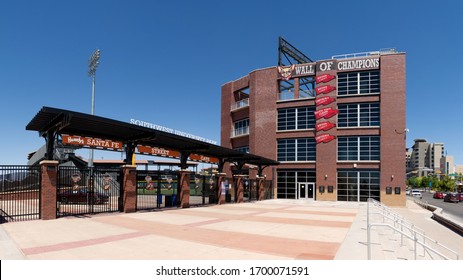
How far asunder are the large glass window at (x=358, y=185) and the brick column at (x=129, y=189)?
29.2 meters

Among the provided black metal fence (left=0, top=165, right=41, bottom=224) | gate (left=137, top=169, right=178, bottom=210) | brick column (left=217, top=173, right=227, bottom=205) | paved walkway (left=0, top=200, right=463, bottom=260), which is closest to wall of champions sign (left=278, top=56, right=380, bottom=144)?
brick column (left=217, top=173, right=227, bottom=205)

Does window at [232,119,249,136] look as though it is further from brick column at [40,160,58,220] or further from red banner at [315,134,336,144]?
brick column at [40,160,58,220]

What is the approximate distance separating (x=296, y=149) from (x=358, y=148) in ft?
25.3

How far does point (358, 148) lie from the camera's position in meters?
40.2

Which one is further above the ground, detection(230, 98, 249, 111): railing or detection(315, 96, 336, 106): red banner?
detection(230, 98, 249, 111): railing

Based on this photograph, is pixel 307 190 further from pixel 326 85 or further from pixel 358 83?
pixel 358 83

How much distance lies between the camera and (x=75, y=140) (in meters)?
32.1

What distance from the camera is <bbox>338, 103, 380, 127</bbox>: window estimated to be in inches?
1563

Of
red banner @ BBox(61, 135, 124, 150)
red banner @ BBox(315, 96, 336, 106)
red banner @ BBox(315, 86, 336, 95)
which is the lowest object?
red banner @ BBox(61, 135, 124, 150)

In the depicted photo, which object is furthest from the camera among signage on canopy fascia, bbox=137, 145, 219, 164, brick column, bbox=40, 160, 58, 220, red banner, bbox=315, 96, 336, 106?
red banner, bbox=315, 96, 336, 106

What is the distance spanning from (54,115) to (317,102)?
109 ft

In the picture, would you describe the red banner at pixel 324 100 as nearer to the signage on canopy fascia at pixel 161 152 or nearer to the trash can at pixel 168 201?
the signage on canopy fascia at pixel 161 152

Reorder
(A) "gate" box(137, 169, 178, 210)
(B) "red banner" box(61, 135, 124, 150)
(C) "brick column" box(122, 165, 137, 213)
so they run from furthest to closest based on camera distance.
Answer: (B) "red banner" box(61, 135, 124, 150) → (A) "gate" box(137, 169, 178, 210) → (C) "brick column" box(122, 165, 137, 213)

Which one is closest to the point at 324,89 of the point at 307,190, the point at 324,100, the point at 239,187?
the point at 324,100
